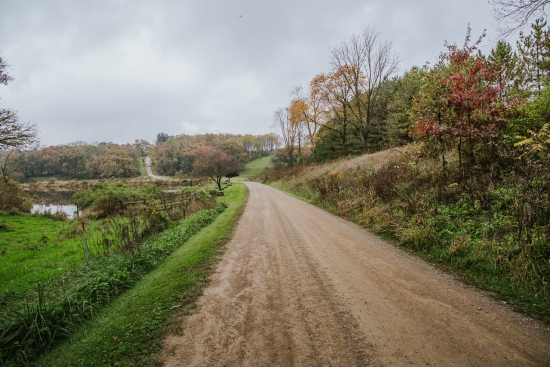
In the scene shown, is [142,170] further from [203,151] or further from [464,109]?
[464,109]

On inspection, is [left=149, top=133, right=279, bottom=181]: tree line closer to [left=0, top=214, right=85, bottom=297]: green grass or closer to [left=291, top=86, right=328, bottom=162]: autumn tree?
[left=291, top=86, right=328, bottom=162]: autumn tree

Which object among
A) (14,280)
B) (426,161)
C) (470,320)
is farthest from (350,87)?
(14,280)

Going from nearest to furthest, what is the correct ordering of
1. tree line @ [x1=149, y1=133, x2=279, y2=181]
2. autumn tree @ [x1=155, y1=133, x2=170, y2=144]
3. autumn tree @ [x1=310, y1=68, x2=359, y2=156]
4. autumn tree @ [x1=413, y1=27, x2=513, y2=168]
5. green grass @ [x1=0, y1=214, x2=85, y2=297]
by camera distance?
1. green grass @ [x1=0, y1=214, x2=85, y2=297]
2. autumn tree @ [x1=413, y1=27, x2=513, y2=168]
3. autumn tree @ [x1=310, y1=68, x2=359, y2=156]
4. tree line @ [x1=149, y1=133, x2=279, y2=181]
5. autumn tree @ [x1=155, y1=133, x2=170, y2=144]

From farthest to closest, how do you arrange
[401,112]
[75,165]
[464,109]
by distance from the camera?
[75,165]
[401,112]
[464,109]

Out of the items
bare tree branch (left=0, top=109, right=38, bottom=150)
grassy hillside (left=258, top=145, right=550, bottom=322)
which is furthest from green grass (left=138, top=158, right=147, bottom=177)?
grassy hillside (left=258, top=145, right=550, bottom=322)

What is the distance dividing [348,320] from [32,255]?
1176 centimetres

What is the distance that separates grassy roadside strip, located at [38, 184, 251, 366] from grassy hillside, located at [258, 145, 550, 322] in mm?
5792

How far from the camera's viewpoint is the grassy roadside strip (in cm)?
336

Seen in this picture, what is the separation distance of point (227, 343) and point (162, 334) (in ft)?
3.62

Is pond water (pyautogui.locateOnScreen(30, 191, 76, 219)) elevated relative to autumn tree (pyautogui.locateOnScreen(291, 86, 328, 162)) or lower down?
lower down

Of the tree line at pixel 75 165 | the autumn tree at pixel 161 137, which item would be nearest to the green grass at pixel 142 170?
the tree line at pixel 75 165

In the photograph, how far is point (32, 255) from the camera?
9.22m

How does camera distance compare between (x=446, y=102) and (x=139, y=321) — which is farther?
(x=446, y=102)

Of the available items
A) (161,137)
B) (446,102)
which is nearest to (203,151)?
(446,102)
